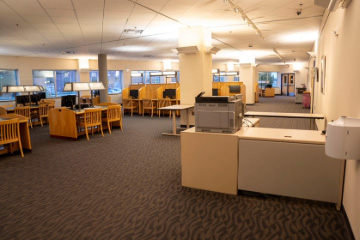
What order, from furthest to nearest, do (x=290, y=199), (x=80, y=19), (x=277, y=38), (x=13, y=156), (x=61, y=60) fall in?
1. (x=61, y=60)
2. (x=277, y=38)
3. (x=80, y=19)
4. (x=13, y=156)
5. (x=290, y=199)

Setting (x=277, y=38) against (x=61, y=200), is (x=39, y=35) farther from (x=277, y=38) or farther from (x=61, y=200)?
(x=277, y=38)

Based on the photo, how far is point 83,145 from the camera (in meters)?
6.48

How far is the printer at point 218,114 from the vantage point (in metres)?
3.33

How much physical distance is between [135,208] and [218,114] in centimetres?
154

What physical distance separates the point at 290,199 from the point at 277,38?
8.36 metres

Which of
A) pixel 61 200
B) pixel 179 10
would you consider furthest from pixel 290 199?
pixel 179 10

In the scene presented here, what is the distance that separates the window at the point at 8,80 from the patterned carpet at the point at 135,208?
9863 millimetres

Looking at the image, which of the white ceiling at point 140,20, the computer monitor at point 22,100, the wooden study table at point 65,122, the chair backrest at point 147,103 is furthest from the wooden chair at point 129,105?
the wooden study table at point 65,122

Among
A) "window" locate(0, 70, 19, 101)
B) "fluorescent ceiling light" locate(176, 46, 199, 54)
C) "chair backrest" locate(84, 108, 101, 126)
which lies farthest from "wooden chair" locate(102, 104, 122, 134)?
"window" locate(0, 70, 19, 101)

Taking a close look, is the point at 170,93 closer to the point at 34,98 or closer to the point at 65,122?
the point at 65,122

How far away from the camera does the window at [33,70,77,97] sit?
14813 millimetres

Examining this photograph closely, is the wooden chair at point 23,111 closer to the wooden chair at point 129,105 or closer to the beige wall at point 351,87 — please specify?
the wooden chair at point 129,105

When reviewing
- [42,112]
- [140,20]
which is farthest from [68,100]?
[140,20]

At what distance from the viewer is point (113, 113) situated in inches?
312
